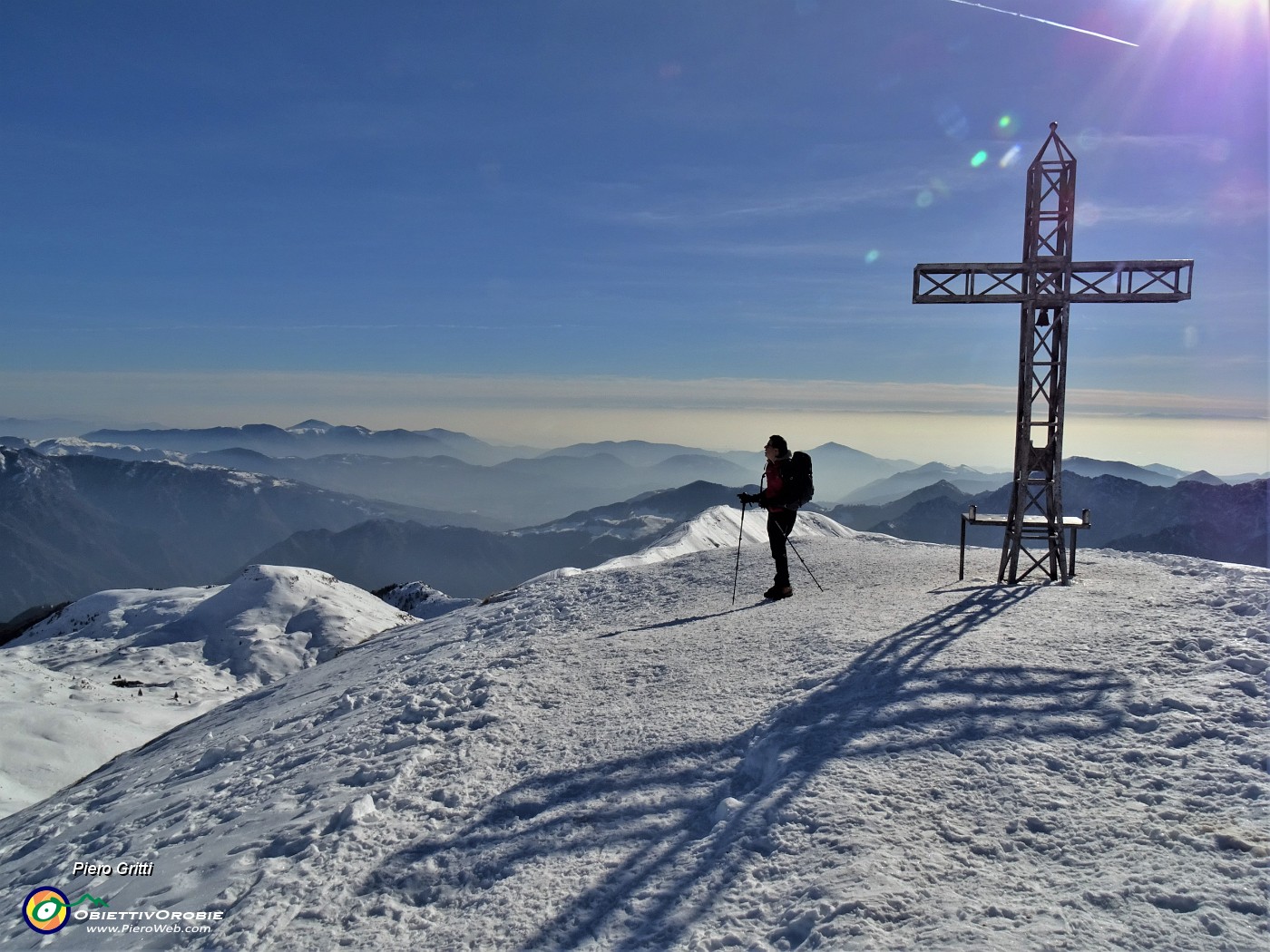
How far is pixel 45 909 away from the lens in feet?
20.5

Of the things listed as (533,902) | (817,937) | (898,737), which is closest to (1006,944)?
(817,937)

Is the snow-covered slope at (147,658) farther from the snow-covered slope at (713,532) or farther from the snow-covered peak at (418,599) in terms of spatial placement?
the snow-covered slope at (713,532)

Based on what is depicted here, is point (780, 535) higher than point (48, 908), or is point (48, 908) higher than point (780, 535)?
point (780, 535)

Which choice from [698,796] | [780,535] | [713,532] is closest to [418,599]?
[713,532]

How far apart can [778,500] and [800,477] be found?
0.57m

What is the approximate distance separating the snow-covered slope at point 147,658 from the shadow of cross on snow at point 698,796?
19018 mm

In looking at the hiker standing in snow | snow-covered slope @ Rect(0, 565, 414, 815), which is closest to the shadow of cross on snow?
the hiker standing in snow

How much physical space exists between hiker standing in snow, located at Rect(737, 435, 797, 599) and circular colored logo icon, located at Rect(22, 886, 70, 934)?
9912mm

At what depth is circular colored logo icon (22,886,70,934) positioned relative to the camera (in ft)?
19.4

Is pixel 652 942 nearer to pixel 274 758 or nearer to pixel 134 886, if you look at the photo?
pixel 134 886

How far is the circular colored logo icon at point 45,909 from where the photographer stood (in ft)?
19.4

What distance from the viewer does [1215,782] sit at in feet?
16.8

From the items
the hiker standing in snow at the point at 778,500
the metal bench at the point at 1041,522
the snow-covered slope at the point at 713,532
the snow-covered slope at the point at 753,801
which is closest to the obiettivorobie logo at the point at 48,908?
the snow-covered slope at the point at 753,801

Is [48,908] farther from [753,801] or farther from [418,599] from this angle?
[418,599]
